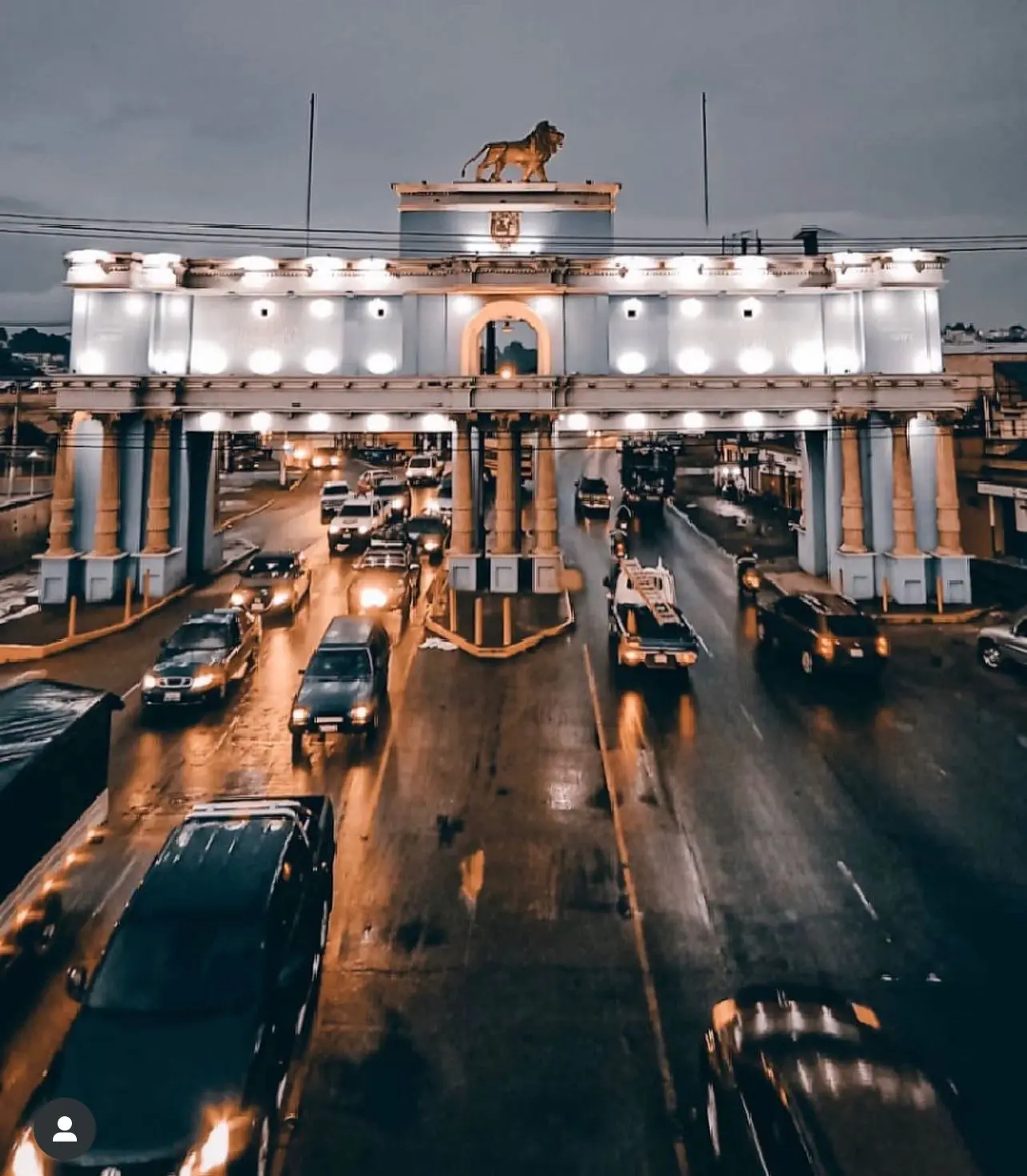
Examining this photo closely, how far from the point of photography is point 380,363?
99.1 ft

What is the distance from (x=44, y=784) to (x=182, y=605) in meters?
19.5

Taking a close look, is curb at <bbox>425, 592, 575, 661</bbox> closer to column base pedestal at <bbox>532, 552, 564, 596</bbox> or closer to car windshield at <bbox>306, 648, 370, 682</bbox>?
column base pedestal at <bbox>532, 552, 564, 596</bbox>

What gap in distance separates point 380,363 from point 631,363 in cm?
1027

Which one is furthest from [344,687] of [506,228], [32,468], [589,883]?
[32,468]

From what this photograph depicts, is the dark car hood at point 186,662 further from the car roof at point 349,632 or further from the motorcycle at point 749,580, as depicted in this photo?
the motorcycle at point 749,580

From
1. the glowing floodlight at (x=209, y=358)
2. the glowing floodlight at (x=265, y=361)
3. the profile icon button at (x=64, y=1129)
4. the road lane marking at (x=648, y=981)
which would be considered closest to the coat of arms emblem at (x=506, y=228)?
the glowing floodlight at (x=265, y=361)

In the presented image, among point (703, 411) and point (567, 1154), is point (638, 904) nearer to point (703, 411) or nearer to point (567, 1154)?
point (567, 1154)

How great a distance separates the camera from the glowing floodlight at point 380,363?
30.1 meters

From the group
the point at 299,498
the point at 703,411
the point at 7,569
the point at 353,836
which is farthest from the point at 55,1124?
the point at 299,498

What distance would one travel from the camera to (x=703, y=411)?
95.7 feet

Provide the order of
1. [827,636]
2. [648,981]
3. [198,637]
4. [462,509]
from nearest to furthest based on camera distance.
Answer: [648,981]
[198,637]
[827,636]
[462,509]

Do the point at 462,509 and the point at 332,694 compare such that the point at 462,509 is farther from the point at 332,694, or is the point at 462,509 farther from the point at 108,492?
the point at 332,694

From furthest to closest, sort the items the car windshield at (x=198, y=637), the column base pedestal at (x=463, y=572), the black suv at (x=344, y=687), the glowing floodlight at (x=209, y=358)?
the glowing floodlight at (x=209, y=358) → the column base pedestal at (x=463, y=572) → the car windshield at (x=198, y=637) → the black suv at (x=344, y=687)

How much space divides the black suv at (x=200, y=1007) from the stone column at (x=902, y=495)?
2592 centimetres
